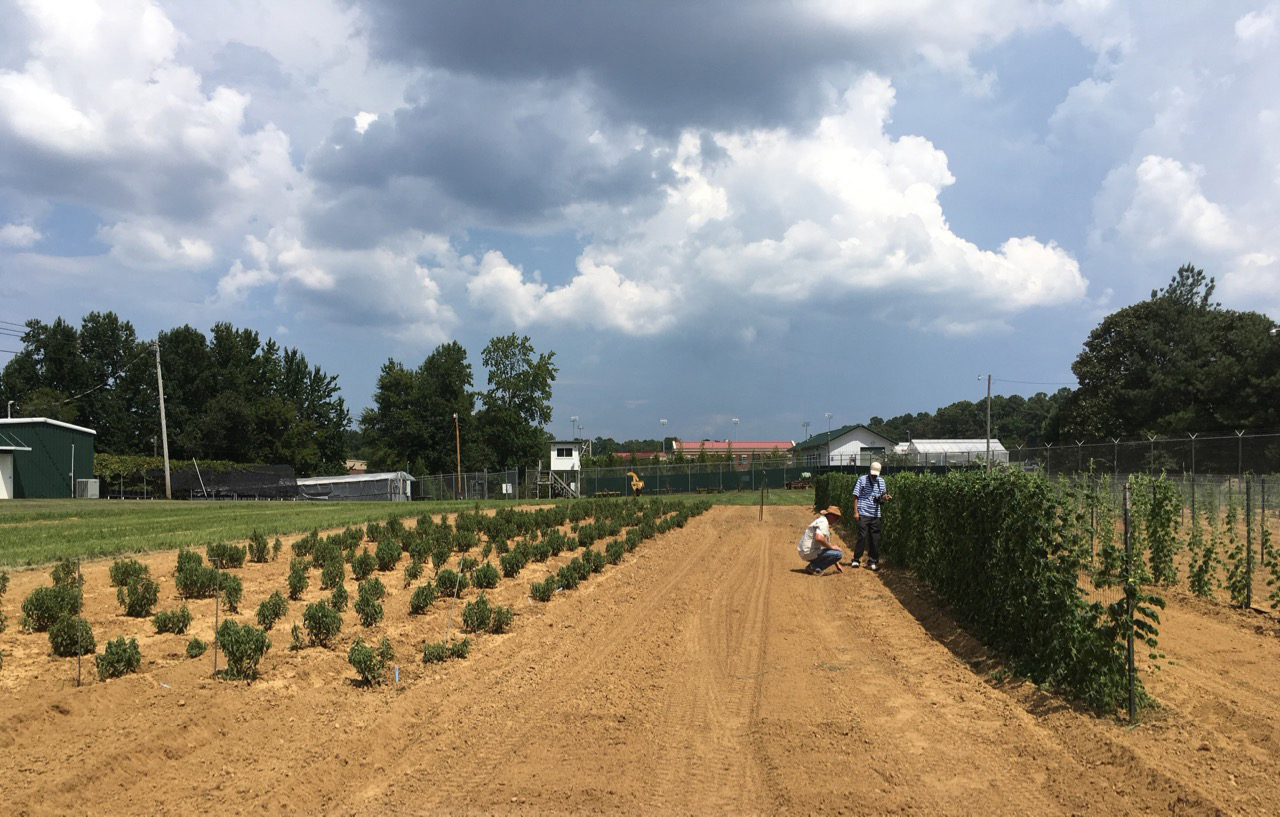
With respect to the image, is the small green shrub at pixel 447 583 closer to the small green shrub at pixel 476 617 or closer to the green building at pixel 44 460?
the small green shrub at pixel 476 617

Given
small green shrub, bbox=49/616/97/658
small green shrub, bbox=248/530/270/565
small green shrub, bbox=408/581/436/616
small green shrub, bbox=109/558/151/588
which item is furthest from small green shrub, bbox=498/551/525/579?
small green shrub, bbox=49/616/97/658

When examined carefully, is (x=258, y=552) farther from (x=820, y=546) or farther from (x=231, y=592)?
(x=820, y=546)

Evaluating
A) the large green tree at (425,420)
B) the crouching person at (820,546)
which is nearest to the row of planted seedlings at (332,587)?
the crouching person at (820,546)

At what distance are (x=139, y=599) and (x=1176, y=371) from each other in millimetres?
62715

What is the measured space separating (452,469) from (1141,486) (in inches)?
3184

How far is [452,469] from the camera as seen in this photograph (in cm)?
8962

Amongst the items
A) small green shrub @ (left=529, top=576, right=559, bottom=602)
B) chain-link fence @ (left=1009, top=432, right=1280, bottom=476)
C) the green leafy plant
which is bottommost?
small green shrub @ (left=529, top=576, right=559, bottom=602)

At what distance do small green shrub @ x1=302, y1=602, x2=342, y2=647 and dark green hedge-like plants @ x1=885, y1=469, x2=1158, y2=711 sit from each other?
6836 millimetres

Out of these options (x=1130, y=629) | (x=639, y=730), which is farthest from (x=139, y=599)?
(x=1130, y=629)

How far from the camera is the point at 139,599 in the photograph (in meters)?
10.0

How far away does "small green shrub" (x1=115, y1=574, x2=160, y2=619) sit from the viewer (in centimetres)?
1001

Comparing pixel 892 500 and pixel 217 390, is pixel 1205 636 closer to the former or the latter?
pixel 892 500

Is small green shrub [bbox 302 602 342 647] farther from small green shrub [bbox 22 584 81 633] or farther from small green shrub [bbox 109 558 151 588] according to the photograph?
small green shrub [bbox 109 558 151 588]

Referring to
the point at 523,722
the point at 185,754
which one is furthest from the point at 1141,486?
the point at 185,754
